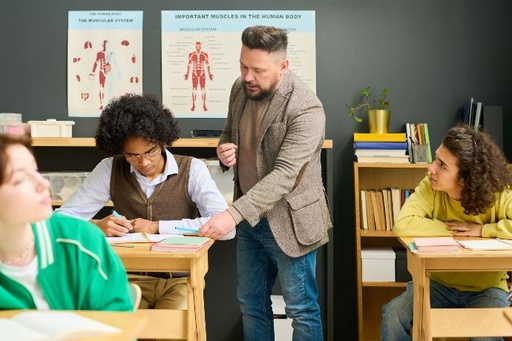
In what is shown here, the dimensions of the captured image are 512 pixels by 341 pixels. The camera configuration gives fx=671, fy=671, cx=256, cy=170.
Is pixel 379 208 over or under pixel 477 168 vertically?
under

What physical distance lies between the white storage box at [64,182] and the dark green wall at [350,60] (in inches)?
13.3

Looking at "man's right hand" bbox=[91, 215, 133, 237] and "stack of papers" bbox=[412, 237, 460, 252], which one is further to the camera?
"man's right hand" bbox=[91, 215, 133, 237]

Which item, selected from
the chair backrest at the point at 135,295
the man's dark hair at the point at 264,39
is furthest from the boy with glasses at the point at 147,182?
the chair backrest at the point at 135,295

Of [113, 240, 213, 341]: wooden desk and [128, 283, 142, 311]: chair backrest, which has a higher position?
[128, 283, 142, 311]: chair backrest

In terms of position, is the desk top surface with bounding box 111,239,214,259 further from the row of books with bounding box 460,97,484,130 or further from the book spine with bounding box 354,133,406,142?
the row of books with bounding box 460,97,484,130

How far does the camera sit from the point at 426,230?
2.59 m

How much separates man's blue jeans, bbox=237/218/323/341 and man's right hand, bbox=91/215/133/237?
0.51 m

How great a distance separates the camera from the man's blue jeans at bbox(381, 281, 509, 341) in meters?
2.51

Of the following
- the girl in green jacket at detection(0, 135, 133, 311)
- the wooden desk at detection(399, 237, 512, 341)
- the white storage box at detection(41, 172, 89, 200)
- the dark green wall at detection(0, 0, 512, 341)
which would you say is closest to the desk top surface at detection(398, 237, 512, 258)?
the wooden desk at detection(399, 237, 512, 341)

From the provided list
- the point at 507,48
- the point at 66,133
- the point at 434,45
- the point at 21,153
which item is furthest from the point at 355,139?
the point at 21,153

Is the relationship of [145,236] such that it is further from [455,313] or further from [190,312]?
[455,313]

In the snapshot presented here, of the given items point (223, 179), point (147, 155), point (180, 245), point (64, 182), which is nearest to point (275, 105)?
point (147, 155)

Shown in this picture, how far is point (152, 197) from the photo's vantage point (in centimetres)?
269

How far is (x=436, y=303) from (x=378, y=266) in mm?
1016
